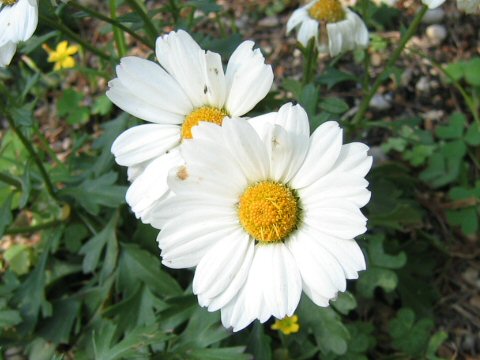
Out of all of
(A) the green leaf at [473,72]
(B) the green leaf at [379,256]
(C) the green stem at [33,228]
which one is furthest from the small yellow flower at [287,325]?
(A) the green leaf at [473,72]

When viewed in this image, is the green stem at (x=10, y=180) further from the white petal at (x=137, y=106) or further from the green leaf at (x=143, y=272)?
the white petal at (x=137, y=106)

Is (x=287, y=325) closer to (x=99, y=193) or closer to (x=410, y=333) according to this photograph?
A: (x=410, y=333)

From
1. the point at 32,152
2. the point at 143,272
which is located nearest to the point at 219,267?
the point at 143,272

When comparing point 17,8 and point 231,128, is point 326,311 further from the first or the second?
point 17,8

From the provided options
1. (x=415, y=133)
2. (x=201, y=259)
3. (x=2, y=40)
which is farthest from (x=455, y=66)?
(x=2, y=40)

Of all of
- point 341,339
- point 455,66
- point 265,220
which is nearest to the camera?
point 265,220

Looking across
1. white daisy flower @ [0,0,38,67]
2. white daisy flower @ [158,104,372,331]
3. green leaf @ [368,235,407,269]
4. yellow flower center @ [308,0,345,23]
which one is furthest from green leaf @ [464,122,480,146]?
white daisy flower @ [0,0,38,67]

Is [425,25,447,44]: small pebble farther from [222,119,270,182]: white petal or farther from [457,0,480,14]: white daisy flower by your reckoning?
[222,119,270,182]: white petal
